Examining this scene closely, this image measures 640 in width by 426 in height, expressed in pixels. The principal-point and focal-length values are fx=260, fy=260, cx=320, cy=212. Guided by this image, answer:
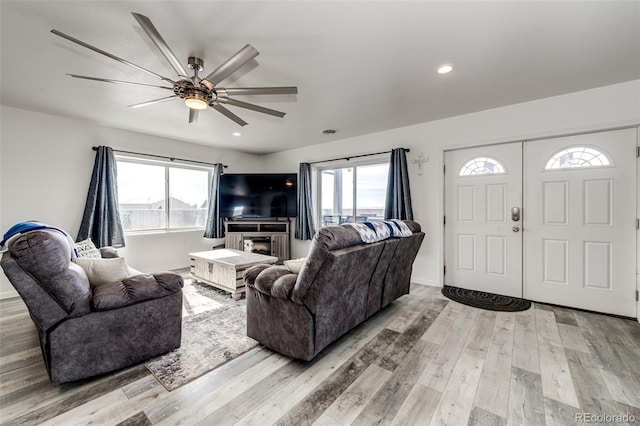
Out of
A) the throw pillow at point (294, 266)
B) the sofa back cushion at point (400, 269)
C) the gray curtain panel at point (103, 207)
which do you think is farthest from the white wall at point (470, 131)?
the gray curtain panel at point (103, 207)

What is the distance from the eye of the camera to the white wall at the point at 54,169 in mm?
3270

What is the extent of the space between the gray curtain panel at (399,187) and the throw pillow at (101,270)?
3.28 m

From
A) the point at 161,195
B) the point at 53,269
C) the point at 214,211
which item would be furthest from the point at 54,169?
the point at 53,269

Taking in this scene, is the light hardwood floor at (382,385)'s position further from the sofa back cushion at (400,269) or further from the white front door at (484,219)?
the white front door at (484,219)

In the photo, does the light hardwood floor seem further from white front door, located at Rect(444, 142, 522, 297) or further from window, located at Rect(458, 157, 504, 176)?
window, located at Rect(458, 157, 504, 176)

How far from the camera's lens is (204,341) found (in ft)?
7.23

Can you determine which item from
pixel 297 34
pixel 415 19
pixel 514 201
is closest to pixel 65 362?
pixel 297 34

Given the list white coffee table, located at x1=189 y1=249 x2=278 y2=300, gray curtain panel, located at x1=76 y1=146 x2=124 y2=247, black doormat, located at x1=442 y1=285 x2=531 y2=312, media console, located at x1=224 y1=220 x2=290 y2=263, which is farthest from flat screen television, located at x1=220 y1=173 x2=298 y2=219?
black doormat, located at x1=442 y1=285 x2=531 y2=312

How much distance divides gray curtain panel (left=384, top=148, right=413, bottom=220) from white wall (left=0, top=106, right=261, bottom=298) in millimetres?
3952

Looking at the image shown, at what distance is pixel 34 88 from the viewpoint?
2715 millimetres

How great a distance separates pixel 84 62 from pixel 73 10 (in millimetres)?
721

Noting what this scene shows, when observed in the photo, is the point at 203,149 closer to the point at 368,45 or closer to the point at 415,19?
the point at 368,45

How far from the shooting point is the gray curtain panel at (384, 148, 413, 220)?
12.5 feet

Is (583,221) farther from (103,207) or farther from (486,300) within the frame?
(103,207)
